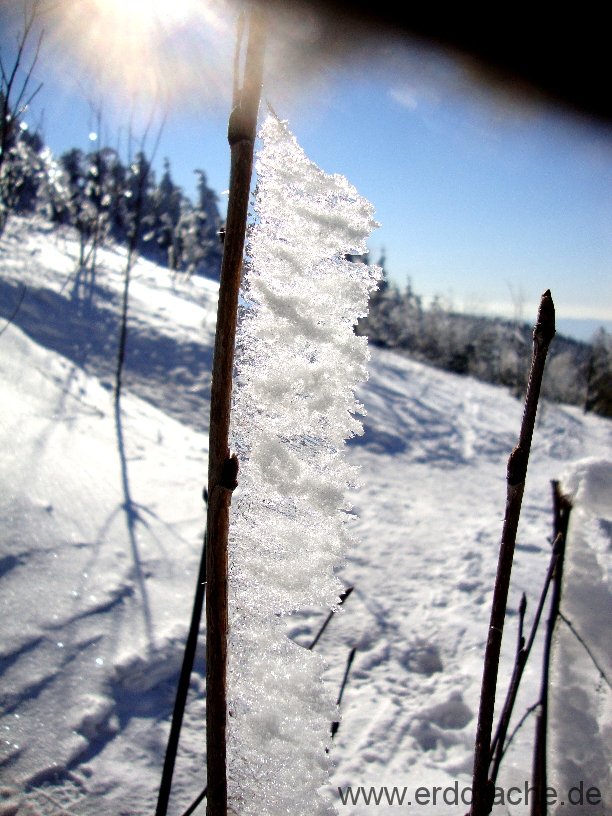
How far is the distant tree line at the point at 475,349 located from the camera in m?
23.8

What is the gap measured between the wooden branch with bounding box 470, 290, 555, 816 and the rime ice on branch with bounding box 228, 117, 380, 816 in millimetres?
159

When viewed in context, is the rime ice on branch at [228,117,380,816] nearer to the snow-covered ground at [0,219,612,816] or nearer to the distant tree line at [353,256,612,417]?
the snow-covered ground at [0,219,612,816]

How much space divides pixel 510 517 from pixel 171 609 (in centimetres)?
266

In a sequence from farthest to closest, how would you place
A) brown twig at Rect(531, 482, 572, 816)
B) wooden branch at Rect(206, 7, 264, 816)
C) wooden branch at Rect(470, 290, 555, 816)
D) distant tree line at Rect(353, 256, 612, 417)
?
distant tree line at Rect(353, 256, 612, 417), brown twig at Rect(531, 482, 572, 816), wooden branch at Rect(470, 290, 555, 816), wooden branch at Rect(206, 7, 264, 816)

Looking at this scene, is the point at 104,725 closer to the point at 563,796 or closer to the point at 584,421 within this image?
the point at 563,796

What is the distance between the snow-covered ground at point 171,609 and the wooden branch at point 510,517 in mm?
238

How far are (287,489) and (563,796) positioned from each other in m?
0.63

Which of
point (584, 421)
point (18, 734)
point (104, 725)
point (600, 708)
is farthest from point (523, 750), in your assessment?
point (584, 421)

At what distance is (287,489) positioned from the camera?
0.51m

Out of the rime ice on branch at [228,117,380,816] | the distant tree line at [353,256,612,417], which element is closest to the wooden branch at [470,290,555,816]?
the rime ice on branch at [228,117,380,816]

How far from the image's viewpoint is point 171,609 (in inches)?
108

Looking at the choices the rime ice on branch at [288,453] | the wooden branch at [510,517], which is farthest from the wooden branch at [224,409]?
the wooden branch at [510,517]

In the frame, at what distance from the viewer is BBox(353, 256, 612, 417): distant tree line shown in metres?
23.8

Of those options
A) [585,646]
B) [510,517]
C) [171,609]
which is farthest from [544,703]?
[171,609]
